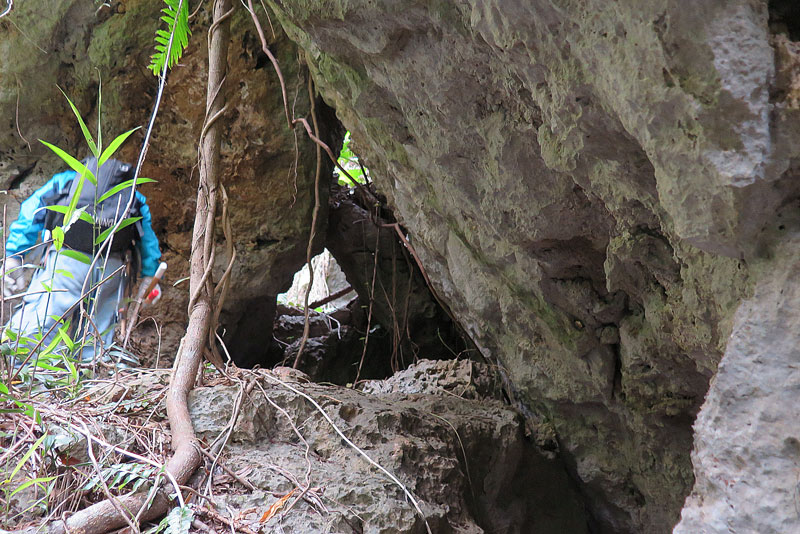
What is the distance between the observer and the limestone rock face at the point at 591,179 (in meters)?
1.11

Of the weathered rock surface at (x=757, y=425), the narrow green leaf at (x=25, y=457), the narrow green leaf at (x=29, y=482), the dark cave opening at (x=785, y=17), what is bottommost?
the narrow green leaf at (x=29, y=482)

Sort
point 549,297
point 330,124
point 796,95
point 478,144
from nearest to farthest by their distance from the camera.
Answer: point 796,95 → point 478,144 → point 549,297 → point 330,124

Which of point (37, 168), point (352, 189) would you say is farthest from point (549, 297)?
point (37, 168)

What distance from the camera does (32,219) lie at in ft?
9.48

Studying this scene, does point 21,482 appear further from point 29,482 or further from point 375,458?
point 375,458

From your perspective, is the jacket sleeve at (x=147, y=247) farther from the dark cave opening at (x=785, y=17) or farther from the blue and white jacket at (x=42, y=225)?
the dark cave opening at (x=785, y=17)

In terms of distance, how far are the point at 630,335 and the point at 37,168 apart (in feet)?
13.4

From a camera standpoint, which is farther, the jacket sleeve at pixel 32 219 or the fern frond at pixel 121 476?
the jacket sleeve at pixel 32 219

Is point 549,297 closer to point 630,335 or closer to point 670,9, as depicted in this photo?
point 630,335

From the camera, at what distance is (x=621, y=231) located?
1852mm

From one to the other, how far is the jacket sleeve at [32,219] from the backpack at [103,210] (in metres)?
0.03

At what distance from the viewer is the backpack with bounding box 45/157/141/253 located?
3.07 m

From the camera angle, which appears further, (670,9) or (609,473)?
(609,473)

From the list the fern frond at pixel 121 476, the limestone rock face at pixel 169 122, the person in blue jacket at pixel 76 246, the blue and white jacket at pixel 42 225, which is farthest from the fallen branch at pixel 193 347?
the limestone rock face at pixel 169 122
